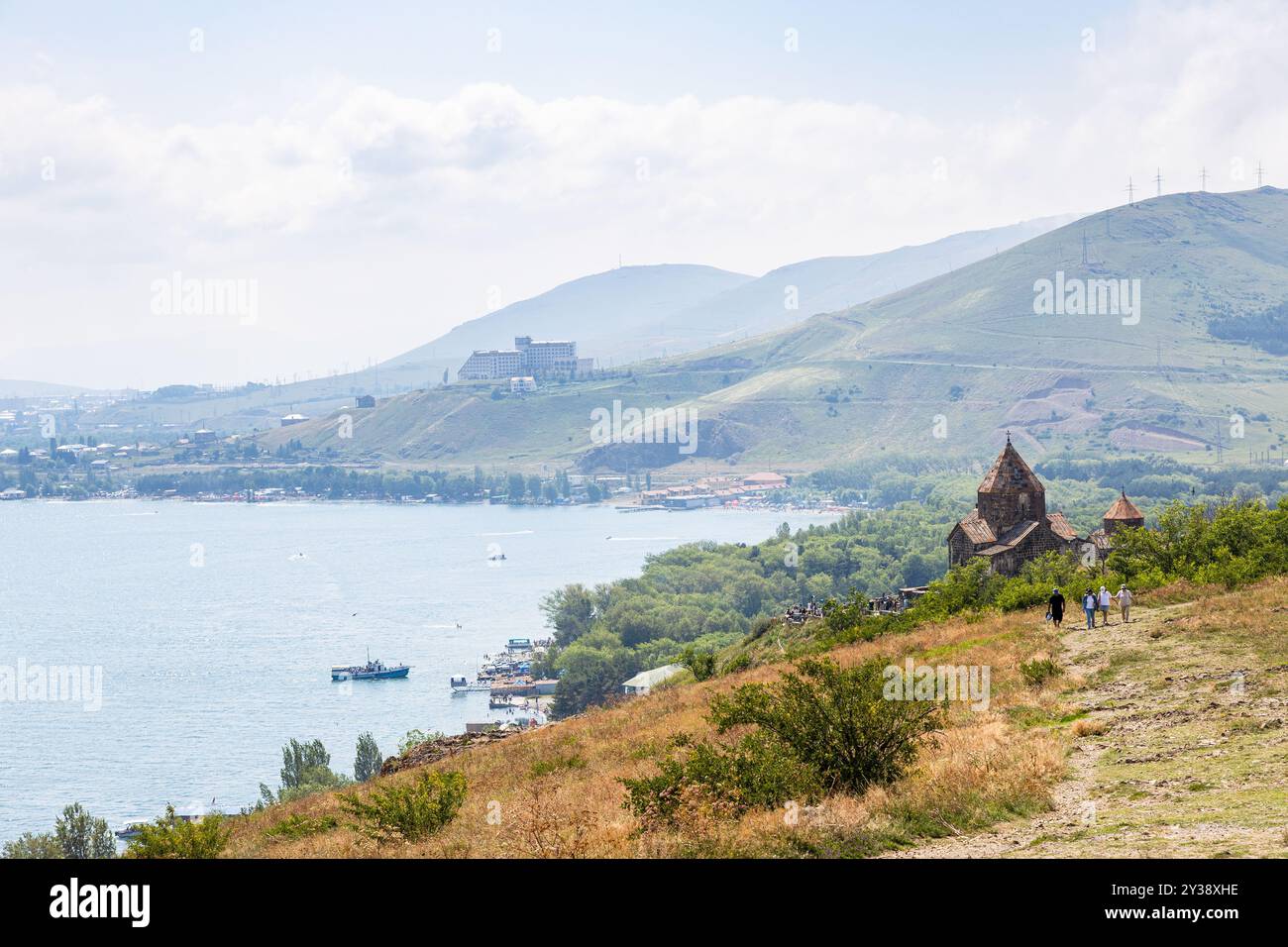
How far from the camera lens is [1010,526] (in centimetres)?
4953

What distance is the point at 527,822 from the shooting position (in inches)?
562

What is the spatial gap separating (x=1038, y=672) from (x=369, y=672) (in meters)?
84.4

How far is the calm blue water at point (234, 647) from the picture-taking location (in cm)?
7525

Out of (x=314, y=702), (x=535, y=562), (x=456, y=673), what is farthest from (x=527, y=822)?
(x=535, y=562)

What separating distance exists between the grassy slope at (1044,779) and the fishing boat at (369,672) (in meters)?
74.3

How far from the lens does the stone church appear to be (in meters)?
48.1

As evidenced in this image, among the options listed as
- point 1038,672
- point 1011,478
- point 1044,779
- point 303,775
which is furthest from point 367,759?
Answer: point 1044,779

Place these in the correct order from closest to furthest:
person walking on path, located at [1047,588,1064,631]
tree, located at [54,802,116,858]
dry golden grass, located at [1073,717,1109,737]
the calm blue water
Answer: dry golden grass, located at [1073,717,1109,737] → person walking on path, located at [1047,588,1064,631] → tree, located at [54,802,116,858] → the calm blue water

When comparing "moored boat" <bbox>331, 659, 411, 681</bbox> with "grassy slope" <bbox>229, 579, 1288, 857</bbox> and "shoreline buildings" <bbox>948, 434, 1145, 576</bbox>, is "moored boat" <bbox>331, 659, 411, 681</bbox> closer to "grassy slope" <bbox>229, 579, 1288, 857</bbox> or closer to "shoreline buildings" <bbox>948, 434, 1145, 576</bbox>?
"shoreline buildings" <bbox>948, 434, 1145, 576</bbox>

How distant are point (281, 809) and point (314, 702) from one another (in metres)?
68.9

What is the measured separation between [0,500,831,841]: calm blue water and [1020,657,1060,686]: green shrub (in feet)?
166

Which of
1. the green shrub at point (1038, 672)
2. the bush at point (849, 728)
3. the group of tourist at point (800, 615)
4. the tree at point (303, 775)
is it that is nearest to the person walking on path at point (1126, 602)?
the green shrub at point (1038, 672)

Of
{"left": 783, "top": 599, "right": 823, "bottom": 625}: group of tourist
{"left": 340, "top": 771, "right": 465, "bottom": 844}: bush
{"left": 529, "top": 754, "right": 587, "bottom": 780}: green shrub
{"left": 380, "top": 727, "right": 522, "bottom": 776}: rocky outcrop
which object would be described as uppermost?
{"left": 340, "top": 771, "right": 465, "bottom": 844}: bush

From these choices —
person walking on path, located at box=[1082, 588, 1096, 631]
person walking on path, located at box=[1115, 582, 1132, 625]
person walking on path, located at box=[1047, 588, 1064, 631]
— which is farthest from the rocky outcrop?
person walking on path, located at box=[1115, 582, 1132, 625]
